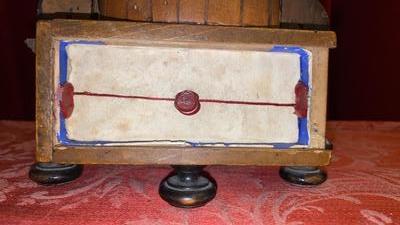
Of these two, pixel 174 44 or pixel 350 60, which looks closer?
pixel 174 44

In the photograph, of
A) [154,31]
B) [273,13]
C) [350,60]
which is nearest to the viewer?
[154,31]

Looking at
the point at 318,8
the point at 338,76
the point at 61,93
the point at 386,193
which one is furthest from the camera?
the point at 338,76

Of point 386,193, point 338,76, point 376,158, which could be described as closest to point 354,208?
point 386,193

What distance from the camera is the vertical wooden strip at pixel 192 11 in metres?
0.68

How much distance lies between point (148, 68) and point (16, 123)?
32.1 inches

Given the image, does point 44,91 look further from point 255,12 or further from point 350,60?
point 350,60

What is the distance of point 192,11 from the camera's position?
68cm

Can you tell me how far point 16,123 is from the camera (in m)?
1.32

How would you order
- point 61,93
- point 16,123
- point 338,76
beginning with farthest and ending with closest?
1. point 338,76
2. point 16,123
3. point 61,93

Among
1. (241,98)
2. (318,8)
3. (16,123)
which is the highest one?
(318,8)

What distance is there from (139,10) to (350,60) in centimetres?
126

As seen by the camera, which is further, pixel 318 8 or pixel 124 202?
pixel 318 8

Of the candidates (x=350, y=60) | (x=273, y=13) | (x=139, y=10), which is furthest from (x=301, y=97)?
(x=350, y=60)

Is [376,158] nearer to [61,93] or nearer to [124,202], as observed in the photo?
[124,202]
